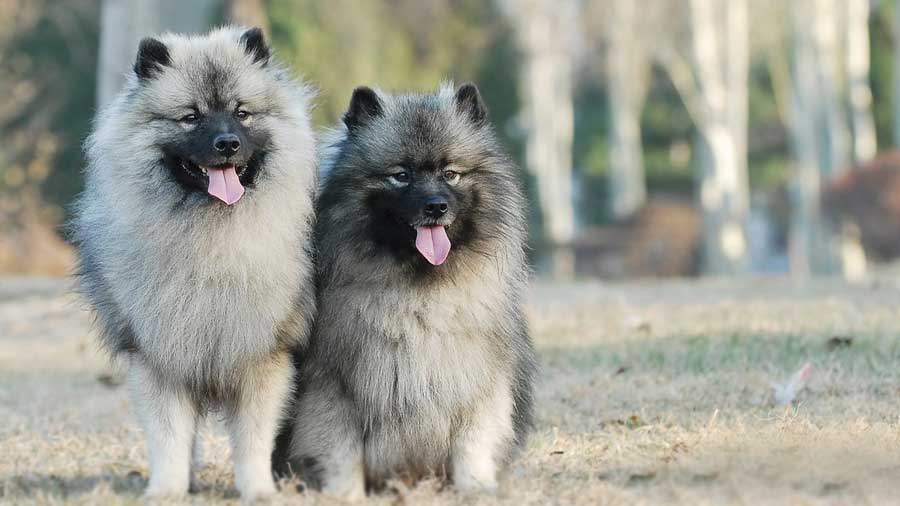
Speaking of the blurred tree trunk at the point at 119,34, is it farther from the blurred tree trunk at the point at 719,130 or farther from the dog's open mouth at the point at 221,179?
the dog's open mouth at the point at 221,179

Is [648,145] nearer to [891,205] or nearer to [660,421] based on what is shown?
[891,205]

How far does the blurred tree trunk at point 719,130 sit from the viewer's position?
25234 mm

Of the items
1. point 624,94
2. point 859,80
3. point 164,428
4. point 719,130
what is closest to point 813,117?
point 859,80

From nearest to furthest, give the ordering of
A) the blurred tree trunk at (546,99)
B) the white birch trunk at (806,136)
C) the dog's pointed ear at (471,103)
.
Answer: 1. the dog's pointed ear at (471,103)
2. the white birch trunk at (806,136)
3. the blurred tree trunk at (546,99)

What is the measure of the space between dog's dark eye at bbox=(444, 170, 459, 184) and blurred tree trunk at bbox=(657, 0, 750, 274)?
19.9 metres

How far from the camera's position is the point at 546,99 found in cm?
3556

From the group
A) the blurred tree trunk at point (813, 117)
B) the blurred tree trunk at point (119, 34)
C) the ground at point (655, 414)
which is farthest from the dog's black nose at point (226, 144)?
the blurred tree trunk at point (813, 117)

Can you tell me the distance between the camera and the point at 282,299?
5.33 meters

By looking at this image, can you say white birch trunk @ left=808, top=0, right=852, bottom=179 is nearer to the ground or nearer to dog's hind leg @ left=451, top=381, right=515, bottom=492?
the ground

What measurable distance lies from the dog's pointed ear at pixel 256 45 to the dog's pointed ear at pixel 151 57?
0.35 metres

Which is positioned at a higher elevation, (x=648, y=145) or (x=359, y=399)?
(x=359, y=399)

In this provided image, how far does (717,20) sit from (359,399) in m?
24.1

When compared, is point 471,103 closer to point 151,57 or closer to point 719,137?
point 151,57

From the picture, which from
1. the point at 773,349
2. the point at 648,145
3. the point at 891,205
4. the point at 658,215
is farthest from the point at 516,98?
the point at 773,349
